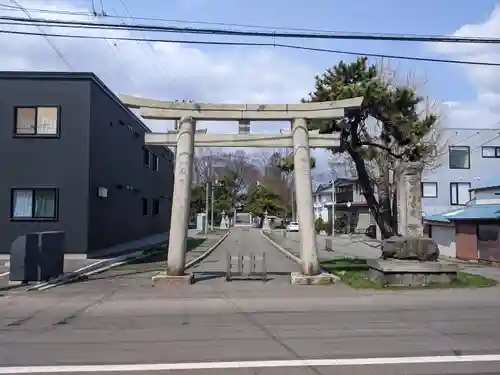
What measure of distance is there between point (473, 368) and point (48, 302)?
10457 millimetres

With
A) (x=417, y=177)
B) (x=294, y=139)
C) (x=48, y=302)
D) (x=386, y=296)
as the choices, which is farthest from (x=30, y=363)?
(x=417, y=177)

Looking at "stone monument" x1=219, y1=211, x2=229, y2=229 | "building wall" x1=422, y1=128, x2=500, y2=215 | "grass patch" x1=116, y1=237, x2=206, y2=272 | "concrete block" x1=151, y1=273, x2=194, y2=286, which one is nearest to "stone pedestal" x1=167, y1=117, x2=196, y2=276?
"concrete block" x1=151, y1=273, x2=194, y2=286

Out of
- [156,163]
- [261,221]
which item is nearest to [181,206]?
[156,163]

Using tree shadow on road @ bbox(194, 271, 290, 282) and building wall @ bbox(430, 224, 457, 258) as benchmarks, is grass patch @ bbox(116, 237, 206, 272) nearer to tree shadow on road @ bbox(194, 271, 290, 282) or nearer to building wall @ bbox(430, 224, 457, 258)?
tree shadow on road @ bbox(194, 271, 290, 282)

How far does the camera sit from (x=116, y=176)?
34094mm

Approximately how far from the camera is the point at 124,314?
493 inches

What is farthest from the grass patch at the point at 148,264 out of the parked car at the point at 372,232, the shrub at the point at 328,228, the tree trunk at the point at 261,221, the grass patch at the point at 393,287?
the tree trunk at the point at 261,221

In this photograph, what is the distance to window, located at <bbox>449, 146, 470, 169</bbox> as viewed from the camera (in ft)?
185

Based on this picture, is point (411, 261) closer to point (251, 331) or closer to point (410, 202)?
point (410, 202)

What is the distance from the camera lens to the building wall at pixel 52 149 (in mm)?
27062

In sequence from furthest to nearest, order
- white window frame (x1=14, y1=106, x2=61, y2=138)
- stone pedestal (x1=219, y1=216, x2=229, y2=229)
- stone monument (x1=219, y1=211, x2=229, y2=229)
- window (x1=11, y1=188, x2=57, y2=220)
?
1. stone pedestal (x1=219, y1=216, x2=229, y2=229)
2. stone monument (x1=219, y1=211, x2=229, y2=229)
3. white window frame (x1=14, y1=106, x2=61, y2=138)
4. window (x1=11, y1=188, x2=57, y2=220)

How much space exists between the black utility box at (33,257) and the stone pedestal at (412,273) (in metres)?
10.2

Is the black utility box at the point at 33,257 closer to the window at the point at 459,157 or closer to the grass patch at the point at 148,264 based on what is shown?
the grass patch at the point at 148,264

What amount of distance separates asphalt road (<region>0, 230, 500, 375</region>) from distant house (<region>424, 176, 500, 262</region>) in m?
12.2
